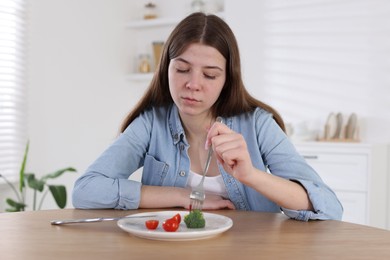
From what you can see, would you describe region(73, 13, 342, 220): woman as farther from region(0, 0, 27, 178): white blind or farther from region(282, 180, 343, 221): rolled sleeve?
region(0, 0, 27, 178): white blind

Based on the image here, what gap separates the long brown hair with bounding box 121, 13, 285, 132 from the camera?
1711 mm

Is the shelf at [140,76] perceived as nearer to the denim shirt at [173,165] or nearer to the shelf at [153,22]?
the shelf at [153,22]

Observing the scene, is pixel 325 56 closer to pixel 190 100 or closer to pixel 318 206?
pixel 190 100

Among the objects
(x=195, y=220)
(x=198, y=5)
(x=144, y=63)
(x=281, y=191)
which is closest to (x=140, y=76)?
(x=144, y=63)

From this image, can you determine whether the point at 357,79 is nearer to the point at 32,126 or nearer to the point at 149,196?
the point at 32,126

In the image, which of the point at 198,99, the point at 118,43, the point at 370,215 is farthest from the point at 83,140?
Result: the point at 198,99

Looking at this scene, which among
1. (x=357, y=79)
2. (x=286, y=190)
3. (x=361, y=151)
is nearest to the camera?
(x=286, y=190)

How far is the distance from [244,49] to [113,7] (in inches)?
44.0

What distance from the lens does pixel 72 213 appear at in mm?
1500

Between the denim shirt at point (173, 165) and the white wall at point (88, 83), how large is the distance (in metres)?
2.07

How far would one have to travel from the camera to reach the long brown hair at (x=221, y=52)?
1711 mm

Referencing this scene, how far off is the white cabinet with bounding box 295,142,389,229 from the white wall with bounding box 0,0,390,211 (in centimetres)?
43

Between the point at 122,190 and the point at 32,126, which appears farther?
the point at 32,126

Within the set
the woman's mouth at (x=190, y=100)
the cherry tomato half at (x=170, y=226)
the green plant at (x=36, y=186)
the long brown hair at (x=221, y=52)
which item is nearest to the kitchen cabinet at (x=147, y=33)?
the green plant at (x=36, y=186)
